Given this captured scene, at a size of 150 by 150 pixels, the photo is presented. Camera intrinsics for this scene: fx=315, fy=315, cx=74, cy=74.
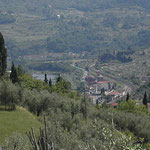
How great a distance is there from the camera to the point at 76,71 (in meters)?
135

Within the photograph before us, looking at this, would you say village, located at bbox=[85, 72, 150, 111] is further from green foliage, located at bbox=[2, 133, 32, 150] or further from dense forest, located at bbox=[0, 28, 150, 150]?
green foliage, located at bbox=[2, 133, 32, 150]

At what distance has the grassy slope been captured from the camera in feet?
71.2

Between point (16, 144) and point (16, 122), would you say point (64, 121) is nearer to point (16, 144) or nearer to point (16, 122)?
point (16, 122)

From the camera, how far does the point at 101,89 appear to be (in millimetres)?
106438

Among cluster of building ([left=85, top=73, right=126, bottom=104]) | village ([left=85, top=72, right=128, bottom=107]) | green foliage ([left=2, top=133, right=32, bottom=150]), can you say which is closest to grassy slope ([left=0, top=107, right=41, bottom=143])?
green foliage ([left=2, top=133, right=32, bottom=150])

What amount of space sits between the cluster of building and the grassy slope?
65959mm

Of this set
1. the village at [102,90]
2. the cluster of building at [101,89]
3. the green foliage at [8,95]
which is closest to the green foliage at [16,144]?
the green foliage at [8,95]

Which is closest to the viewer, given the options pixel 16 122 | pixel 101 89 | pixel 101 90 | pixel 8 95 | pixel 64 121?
pixel 64 121

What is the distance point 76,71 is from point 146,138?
10474cm

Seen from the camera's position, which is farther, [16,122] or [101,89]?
[101,89]

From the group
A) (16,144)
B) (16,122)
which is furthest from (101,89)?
(16,144)

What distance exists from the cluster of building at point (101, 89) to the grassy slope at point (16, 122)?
66.0 meters

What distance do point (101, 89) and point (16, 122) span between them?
83653 millimetres

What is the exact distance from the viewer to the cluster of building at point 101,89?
Answer: 311 ft
